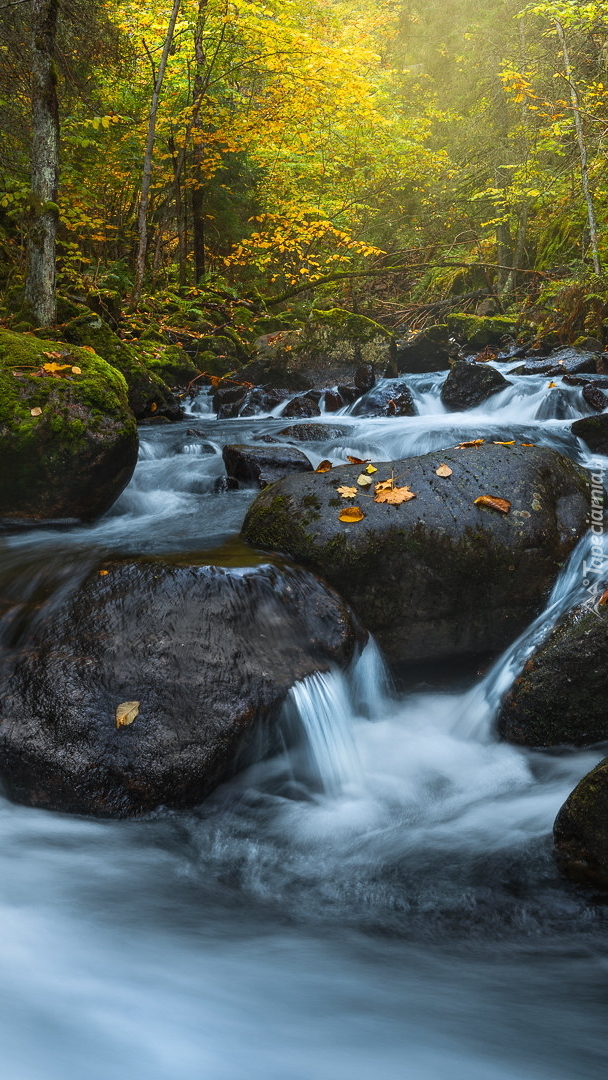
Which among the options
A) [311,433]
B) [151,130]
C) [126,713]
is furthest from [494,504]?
[151,130]

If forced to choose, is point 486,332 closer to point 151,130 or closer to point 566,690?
point 151,130

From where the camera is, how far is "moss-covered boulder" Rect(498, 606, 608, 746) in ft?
11.0

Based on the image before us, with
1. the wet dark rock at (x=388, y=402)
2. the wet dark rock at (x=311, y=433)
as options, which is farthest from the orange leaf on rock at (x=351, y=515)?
the wet dark rock at (x=388, y=402)

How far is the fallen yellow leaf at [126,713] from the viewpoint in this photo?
3119mm

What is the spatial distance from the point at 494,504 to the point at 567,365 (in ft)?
22.9

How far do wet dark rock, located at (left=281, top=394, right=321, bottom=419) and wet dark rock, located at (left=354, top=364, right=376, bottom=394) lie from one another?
0.87m

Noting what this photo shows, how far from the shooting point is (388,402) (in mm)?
10031

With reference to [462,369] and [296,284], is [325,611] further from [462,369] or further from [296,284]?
[296,284]

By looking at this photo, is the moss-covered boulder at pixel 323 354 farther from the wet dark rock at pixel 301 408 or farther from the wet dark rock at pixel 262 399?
the wet dark rock at pixel 301 408

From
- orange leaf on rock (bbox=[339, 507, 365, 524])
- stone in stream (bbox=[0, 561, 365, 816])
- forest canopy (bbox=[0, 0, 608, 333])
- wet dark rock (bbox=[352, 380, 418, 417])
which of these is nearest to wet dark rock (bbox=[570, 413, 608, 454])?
wet dark rock (bbox=[352, 380, 418, 417])

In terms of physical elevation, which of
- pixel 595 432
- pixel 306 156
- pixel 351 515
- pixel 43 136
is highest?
pixel 306 156

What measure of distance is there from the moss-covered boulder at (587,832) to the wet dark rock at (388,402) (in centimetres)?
786

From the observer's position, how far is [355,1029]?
195cm

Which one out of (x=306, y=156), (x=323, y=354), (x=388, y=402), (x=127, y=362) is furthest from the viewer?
(x=306, y=156)
